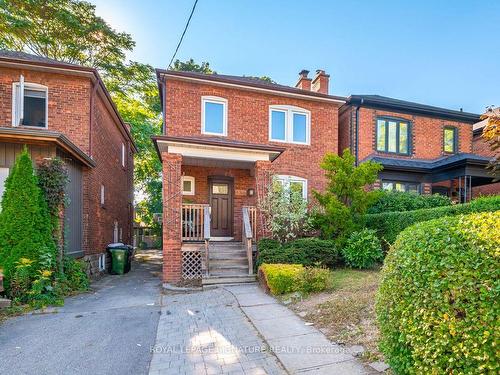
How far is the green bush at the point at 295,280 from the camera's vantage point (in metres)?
6.19

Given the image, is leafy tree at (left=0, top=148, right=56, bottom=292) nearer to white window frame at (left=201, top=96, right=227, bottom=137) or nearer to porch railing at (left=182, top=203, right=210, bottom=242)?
porch railing at (left=182, top=203, right=210, bottom=242)

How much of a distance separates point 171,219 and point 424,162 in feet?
38.1

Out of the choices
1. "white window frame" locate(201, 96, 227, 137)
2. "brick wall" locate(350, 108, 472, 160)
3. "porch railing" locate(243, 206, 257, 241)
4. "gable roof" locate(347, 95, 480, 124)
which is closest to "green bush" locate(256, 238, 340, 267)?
"porch railing" locate(243, 206, 257, 241)

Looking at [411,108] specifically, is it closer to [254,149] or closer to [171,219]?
[254,149]

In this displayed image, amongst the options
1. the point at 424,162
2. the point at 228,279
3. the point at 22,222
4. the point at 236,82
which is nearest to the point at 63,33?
the point at 236,82

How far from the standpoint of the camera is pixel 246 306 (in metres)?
5.78

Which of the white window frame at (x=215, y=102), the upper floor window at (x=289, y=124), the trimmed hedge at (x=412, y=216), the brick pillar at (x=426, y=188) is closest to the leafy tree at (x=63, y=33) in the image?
the white window frame at (x=215, y=102)

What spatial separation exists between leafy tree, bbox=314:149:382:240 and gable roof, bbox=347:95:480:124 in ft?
15.5

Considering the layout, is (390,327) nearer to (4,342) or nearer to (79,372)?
(79,372)

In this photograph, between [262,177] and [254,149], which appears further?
[262,177]

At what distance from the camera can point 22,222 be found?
6.26 metres

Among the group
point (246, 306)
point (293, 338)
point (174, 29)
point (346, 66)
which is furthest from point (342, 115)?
point (293, 338)

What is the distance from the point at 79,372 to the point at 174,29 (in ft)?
26.4

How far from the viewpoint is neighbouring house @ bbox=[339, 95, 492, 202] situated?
41.0 feet
